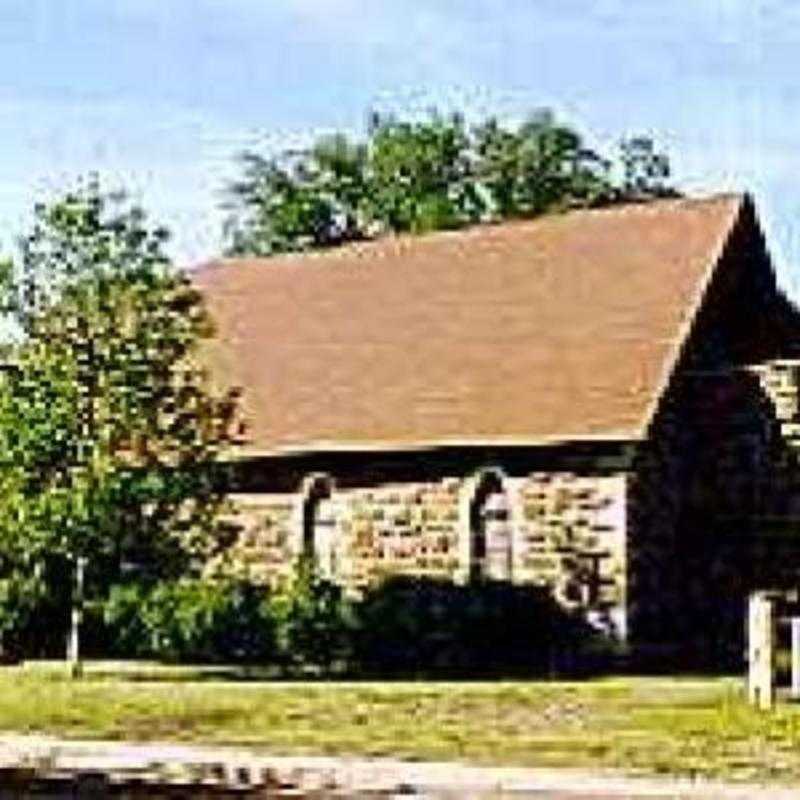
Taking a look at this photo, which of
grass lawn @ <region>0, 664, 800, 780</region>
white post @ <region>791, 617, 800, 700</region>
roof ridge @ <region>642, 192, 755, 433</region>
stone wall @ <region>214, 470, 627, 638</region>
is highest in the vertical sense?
roof ridge @ <region>642, 192, 755, 433</region>

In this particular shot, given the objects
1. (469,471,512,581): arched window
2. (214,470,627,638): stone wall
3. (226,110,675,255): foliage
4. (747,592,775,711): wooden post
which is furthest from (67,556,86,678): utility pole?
(226,110,675,255): foliage

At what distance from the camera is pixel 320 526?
35562 mm

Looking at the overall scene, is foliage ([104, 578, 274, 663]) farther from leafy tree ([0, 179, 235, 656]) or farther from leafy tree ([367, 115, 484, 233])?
leafy tree ([367, 115, 484, 233])

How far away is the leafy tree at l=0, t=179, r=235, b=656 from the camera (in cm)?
2989

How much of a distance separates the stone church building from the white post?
6.59 meters

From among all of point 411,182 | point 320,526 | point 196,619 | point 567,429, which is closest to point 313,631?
point 196,619

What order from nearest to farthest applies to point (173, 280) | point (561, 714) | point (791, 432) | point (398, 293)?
point (561, 714)
point (173, 280)
point (791, 432)
point (398, 293)

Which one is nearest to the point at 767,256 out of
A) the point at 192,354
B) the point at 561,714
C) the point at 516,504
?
the point at 516,504

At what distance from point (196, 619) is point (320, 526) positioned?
396 centimetres

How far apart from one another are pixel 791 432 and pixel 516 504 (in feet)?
15.0

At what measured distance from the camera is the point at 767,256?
3575cm

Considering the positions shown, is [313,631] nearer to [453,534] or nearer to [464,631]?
[464,631]

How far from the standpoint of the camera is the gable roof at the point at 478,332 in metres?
32.4

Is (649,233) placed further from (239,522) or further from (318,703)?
(318,703)
